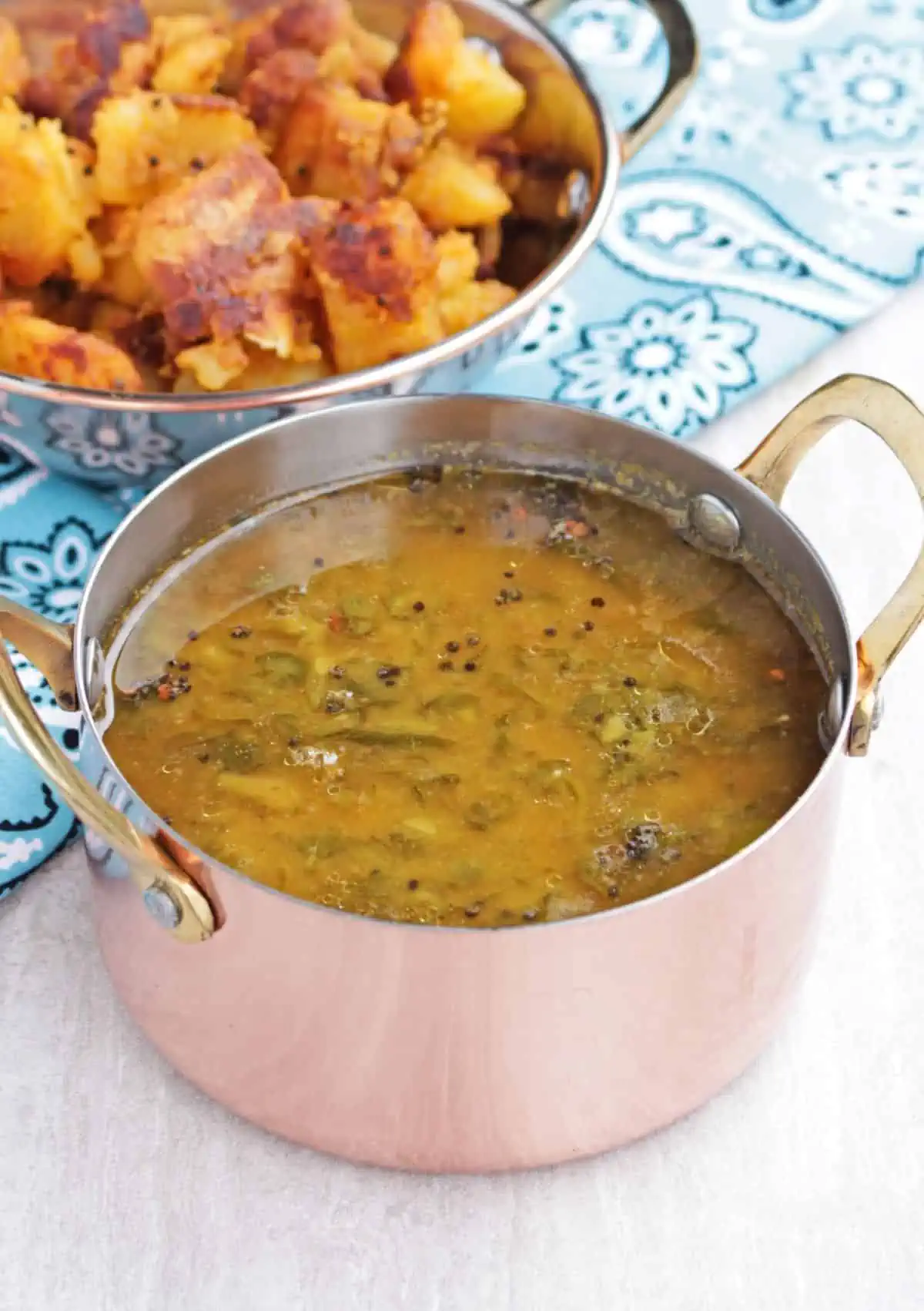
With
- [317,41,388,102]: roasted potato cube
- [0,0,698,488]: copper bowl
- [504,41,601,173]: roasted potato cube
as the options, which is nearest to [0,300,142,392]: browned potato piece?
[0,0,698,488]: copper bowl

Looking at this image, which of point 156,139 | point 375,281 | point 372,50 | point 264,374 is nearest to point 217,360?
point 264,374

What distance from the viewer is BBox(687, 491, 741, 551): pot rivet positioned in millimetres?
1294

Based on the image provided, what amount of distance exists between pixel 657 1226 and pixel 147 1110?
0.36 m

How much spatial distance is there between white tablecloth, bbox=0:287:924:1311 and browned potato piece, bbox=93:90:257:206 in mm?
703

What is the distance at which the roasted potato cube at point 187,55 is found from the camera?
5.45 ft

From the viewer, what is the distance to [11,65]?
166cm

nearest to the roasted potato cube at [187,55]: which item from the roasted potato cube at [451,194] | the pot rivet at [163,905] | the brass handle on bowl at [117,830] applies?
the roasted potato cube at [451,194]

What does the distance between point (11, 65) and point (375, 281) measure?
0.48 m

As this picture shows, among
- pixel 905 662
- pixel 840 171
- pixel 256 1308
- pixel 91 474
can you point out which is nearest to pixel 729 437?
pixel 905 662

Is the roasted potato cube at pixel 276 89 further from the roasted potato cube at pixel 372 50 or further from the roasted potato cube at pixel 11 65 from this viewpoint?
the roasted potato cube at pixel 11 65

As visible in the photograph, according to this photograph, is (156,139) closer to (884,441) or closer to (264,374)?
(264,374)

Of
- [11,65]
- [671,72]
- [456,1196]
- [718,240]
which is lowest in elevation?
[456,1196]

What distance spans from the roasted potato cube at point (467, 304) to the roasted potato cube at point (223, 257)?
141 millimetres

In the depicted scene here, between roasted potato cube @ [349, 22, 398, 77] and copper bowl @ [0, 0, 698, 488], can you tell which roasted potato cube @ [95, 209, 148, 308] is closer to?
copper bowl @ [0, 0, 698, 488]
